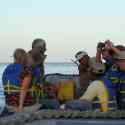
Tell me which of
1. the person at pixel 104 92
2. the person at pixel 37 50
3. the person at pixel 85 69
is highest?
the person at pixel 37 50

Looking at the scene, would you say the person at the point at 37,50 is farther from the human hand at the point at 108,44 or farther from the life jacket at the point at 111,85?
the life jacket at the point at 111,85

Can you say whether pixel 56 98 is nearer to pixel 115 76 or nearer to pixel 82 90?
pixel 82 90

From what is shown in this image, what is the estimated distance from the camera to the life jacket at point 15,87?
676 cm

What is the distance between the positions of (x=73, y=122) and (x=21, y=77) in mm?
1991

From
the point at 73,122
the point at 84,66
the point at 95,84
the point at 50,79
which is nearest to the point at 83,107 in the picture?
the point at 95,84

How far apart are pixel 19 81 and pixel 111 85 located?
1198 millimetres

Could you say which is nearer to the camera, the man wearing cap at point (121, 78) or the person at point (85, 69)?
the man wearing cap at point (121, 78)

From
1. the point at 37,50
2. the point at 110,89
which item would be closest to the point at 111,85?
the point at 110,89

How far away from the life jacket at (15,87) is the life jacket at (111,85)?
0.85 meters

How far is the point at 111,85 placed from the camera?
6.66 meters

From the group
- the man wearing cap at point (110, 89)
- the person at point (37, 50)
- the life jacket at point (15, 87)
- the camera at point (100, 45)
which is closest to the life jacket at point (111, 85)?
the man wearing cap at point (110, 89)

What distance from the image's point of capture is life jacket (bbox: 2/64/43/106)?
266 inches

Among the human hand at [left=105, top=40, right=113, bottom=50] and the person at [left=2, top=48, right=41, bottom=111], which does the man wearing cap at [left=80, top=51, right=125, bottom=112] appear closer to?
the human hand at [left=105, top=40, right=113, bottom=50]

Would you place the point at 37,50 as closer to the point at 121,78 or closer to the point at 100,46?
the point at 100,46
